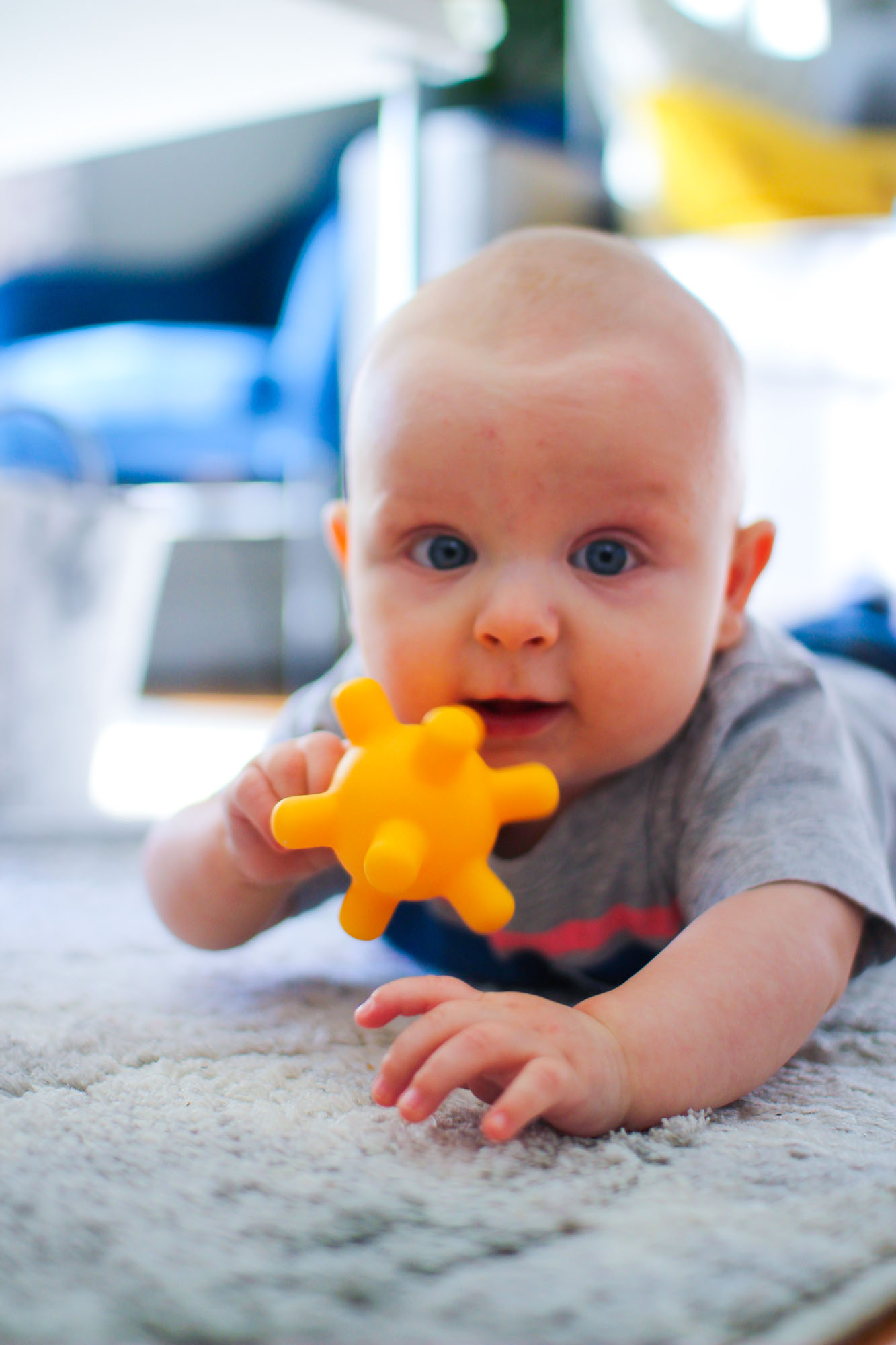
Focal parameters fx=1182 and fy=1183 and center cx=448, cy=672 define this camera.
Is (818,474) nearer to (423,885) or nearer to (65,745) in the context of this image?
(65,745)

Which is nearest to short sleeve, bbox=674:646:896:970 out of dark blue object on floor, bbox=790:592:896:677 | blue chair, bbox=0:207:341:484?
dark blue object on floor, bbox=790:592:896:677

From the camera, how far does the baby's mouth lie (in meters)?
0.55

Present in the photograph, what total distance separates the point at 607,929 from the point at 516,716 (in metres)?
0.15

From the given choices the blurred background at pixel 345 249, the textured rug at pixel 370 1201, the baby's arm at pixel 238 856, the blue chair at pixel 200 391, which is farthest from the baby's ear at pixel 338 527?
the blue chair at pixel 200 391

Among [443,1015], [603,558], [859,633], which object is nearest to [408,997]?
[443,1015]

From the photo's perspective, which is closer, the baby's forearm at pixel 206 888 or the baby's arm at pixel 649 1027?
the baby's arm at pixel 649 1027

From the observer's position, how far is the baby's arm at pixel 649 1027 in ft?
1.25

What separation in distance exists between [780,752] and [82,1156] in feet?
1.20

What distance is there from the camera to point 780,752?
0.58 m

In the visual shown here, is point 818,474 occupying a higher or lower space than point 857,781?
higher

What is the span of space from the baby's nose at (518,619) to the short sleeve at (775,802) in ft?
0.42

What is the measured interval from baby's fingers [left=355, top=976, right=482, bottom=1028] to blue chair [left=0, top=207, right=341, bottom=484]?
1.31 metres

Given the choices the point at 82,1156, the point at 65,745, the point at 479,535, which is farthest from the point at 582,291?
the point at 65,745

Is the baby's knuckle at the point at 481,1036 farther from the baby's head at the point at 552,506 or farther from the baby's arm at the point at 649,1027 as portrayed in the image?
the baby's head at the point at 552,506
